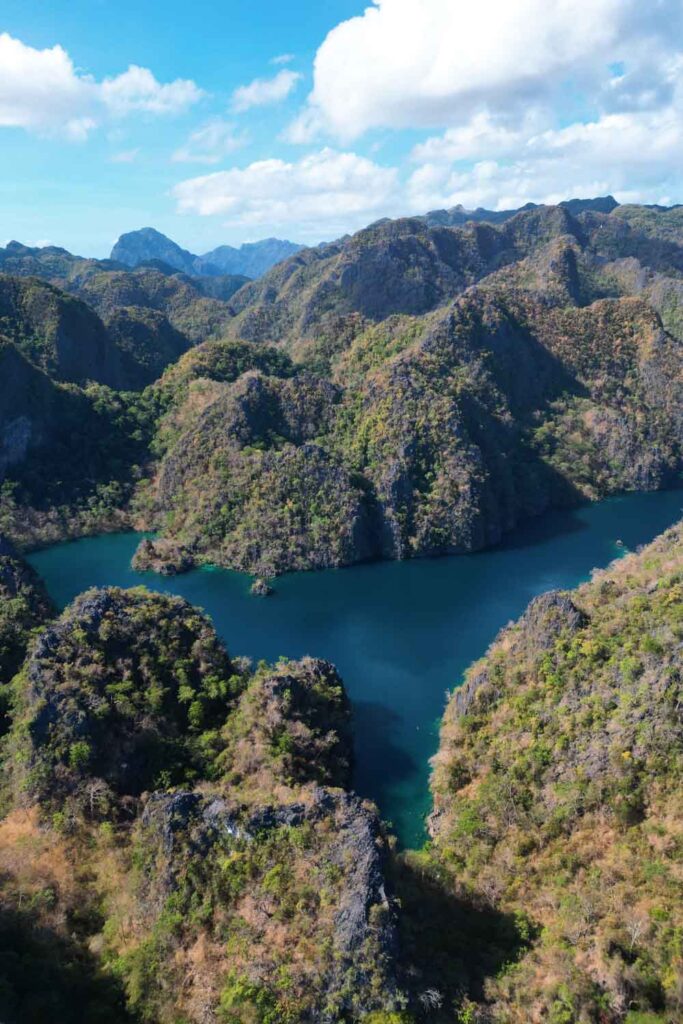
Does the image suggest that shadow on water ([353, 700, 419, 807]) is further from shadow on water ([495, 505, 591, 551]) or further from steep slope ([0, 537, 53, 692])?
shadow on water ([495, 505, 591, 551])

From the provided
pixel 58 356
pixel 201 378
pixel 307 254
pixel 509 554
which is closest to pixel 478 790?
pixel 509 554

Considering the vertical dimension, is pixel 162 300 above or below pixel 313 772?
above

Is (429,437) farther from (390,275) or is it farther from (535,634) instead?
(390,275)

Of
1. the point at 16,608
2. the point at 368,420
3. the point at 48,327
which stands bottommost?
the point at 16,608

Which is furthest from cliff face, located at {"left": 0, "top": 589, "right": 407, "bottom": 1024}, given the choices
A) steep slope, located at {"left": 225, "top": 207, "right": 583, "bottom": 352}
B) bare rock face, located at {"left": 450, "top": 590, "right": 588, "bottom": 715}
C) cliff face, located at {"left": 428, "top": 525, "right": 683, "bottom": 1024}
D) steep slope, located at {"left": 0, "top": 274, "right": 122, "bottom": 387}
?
steep slope, located at {"left": 225, "top": 207, "right": 583, "bottom": 352}

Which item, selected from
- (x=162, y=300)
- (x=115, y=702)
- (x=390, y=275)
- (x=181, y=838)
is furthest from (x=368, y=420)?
(x=162, y=300)

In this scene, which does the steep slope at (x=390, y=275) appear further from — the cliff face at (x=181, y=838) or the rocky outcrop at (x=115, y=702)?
the cliff face at (x=181, y=838)
